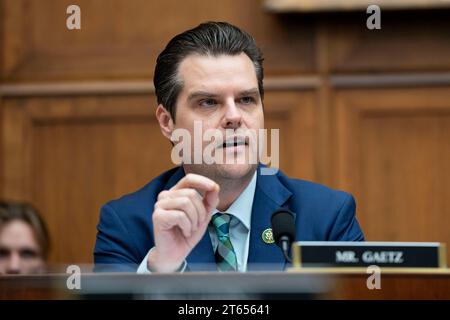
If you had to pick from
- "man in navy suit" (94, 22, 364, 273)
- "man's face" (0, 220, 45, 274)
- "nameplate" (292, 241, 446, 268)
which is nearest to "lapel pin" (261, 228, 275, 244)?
"man in navy suit" (94, 22, 364, 273)

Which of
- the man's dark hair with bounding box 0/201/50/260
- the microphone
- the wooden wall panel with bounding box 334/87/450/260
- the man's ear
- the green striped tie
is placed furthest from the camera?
the wooden wall panel with bounding box 334/87/450/260

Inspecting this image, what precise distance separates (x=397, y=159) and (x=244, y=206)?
2.93 feet

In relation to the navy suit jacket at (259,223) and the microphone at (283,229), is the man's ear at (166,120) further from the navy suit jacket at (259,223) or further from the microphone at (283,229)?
the microphone at (283,229)

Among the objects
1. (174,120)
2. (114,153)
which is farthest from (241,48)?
(114,153)

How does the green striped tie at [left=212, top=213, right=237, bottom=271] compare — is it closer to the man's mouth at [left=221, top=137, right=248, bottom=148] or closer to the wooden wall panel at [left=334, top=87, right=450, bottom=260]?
the man's mouth at [left=221, top=137, right=248, bottom=148]

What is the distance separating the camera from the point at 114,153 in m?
2.59

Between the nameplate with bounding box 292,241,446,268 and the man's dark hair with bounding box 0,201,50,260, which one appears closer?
the nameplate with bounding box 292,241,446,268

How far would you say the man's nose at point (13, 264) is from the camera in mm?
2219

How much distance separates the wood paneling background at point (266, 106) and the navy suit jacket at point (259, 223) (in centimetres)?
73

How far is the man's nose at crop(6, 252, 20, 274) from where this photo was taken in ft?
7.28

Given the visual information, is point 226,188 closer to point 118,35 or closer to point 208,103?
point 208,103

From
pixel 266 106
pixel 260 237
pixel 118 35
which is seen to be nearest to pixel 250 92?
pixel 260 237

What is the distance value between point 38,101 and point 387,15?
0.97m

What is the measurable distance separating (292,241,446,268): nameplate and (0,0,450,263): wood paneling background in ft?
4.17
